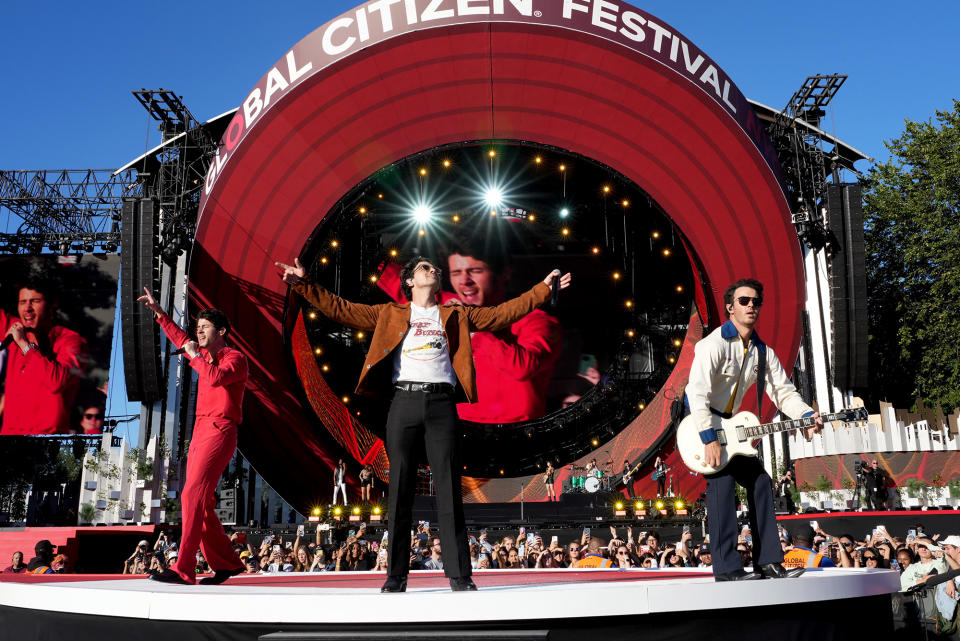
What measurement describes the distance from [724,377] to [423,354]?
1.98 metres

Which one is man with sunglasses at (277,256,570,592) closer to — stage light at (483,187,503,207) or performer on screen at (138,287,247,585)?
performer on screen at (138,287,247,585)

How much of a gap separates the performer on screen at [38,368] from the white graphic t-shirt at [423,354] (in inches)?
1178

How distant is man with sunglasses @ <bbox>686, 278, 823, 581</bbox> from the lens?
466 cm

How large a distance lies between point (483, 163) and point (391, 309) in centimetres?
1681

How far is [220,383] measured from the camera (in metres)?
5.59

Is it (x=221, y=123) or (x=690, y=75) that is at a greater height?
(x=221, y=123)

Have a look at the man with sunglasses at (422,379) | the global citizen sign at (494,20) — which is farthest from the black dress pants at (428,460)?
the global citizen sign at (494,20)

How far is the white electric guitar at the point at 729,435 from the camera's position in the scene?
4.77m

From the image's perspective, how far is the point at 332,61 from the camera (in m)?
16.5

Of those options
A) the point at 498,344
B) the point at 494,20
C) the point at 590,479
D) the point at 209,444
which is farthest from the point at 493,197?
the point at 209,444

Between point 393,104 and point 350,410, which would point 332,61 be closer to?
point 393,104

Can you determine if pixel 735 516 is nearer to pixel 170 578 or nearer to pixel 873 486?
pixel 170 578

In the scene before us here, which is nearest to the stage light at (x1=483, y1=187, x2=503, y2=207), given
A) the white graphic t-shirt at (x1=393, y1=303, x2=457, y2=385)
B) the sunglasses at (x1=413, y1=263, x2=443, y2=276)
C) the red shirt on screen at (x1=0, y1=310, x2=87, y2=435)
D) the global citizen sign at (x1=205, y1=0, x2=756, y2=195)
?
the global citizen sign at (x1=205, y1=0, x2=756, y2=195)

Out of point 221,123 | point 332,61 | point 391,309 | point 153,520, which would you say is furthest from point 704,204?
point 221,123
